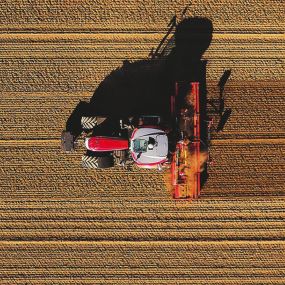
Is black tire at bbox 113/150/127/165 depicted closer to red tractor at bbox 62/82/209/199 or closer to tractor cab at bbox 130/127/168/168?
red tractor at bbox 62/82/209/199

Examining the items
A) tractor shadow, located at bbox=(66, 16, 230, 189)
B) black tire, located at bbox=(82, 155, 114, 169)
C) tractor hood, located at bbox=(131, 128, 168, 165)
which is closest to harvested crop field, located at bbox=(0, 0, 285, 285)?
tractor shadow, located at bbox=(66, 16, 230, 189)

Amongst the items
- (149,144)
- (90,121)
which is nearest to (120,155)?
(149,144)

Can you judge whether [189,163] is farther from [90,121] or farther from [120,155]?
[90,121]

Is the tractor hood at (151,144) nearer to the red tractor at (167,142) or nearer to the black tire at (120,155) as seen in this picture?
the red tractor at (167,142)

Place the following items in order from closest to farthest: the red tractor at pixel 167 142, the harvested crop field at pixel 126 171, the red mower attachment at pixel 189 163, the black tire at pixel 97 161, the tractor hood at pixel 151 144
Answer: the tractor hood at pixel 151 144 < the red tractor at pixel 167 142 < the red mower attachment at pixel 189 163 < the black tire at pixel 97 161 < the harvested crop field at pixel 126 171

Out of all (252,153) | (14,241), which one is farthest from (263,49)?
(14,241)

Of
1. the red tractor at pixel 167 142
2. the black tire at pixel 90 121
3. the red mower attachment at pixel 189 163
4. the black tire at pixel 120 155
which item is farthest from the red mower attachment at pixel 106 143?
the red mower attachment at pixel 189 163

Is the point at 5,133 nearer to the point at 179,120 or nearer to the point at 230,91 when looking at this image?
the point at 179,120
